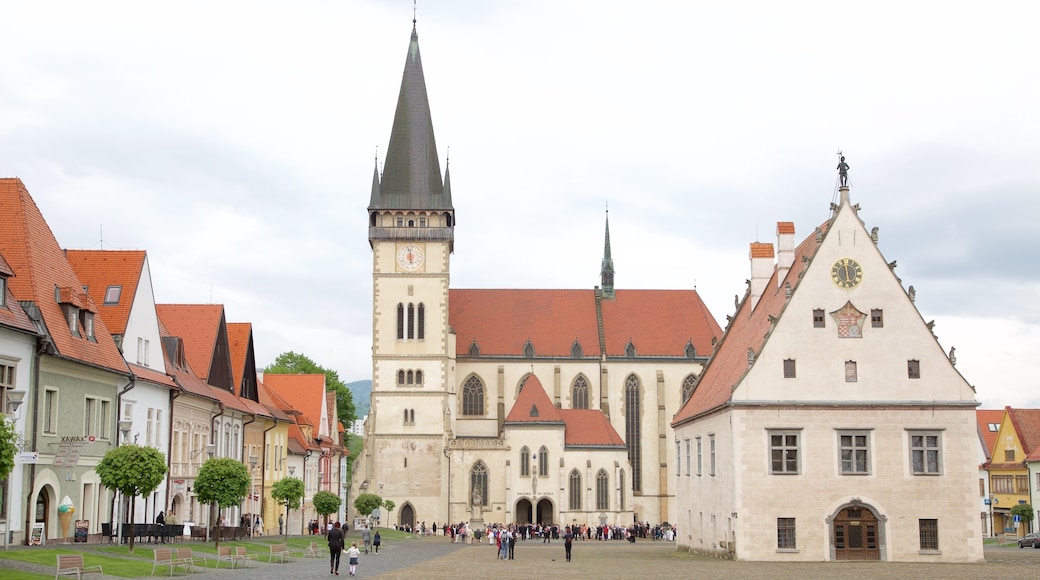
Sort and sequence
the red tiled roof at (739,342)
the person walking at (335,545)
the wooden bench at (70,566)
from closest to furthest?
1. the wooden bench at (70,566)
2. the person walking at (335,545)
3. the red tiled roof at (739,342)

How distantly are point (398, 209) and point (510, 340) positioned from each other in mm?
15102

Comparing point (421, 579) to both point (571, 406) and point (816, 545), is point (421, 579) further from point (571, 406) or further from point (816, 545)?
point (571, 406)

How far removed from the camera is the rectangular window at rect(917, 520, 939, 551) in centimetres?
4234

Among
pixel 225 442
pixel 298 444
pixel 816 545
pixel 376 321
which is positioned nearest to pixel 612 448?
pixel 376 321

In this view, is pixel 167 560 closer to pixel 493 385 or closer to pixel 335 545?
pixel 335 545

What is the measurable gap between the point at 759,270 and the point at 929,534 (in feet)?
47.7

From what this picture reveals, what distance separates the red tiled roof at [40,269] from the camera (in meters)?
33.6

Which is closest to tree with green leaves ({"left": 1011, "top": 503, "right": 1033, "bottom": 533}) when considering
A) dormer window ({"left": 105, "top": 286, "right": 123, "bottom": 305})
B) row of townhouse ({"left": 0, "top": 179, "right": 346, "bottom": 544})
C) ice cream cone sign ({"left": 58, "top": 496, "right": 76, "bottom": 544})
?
row of townhouse ({"left": 0, "top": 179, "right": 346, "bottom": 544})

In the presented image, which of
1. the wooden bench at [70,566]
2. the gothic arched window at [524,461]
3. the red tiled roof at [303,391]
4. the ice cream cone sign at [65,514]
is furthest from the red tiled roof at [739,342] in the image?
the gothic arched window at [524,461]

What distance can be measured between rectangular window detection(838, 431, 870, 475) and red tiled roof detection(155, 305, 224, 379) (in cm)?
2884

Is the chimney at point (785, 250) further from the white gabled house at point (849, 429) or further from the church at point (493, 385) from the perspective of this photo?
the church at point (493, 385)

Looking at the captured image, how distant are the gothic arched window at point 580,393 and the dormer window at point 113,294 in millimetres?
58117

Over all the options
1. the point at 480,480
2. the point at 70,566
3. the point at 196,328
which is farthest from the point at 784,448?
the point at 480,480

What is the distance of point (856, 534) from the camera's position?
42.7 metres
